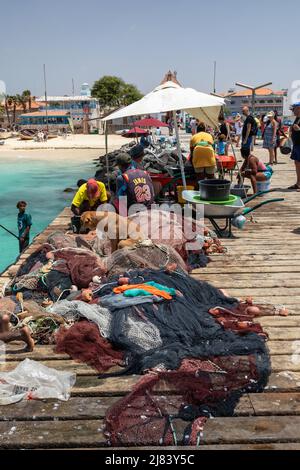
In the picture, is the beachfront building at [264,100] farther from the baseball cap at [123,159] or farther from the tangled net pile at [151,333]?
the tangled net pile at [151,333]

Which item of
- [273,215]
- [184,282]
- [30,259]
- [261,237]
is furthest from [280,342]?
[273,215]

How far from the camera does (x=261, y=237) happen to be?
24.5 feet

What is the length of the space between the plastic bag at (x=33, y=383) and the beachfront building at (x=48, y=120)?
78.6 metres

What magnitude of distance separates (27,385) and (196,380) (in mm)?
1237

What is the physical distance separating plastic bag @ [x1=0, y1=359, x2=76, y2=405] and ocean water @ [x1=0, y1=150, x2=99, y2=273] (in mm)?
11208

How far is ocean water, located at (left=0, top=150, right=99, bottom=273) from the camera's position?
18291 millimetres

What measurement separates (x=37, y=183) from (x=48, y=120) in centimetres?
5723

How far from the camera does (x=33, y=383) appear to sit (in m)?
3.30

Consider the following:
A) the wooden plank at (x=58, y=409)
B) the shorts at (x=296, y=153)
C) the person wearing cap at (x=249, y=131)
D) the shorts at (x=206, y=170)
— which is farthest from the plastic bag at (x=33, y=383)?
the person wearing cap at (x=249, y=131)

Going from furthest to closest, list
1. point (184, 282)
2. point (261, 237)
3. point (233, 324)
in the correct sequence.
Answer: point (261, 237) → point (184, 282) → point (233, 324)

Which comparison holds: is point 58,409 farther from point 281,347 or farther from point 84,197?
point 84,197

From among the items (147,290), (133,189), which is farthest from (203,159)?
Result: (147,290)

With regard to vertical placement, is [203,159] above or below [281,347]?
above
